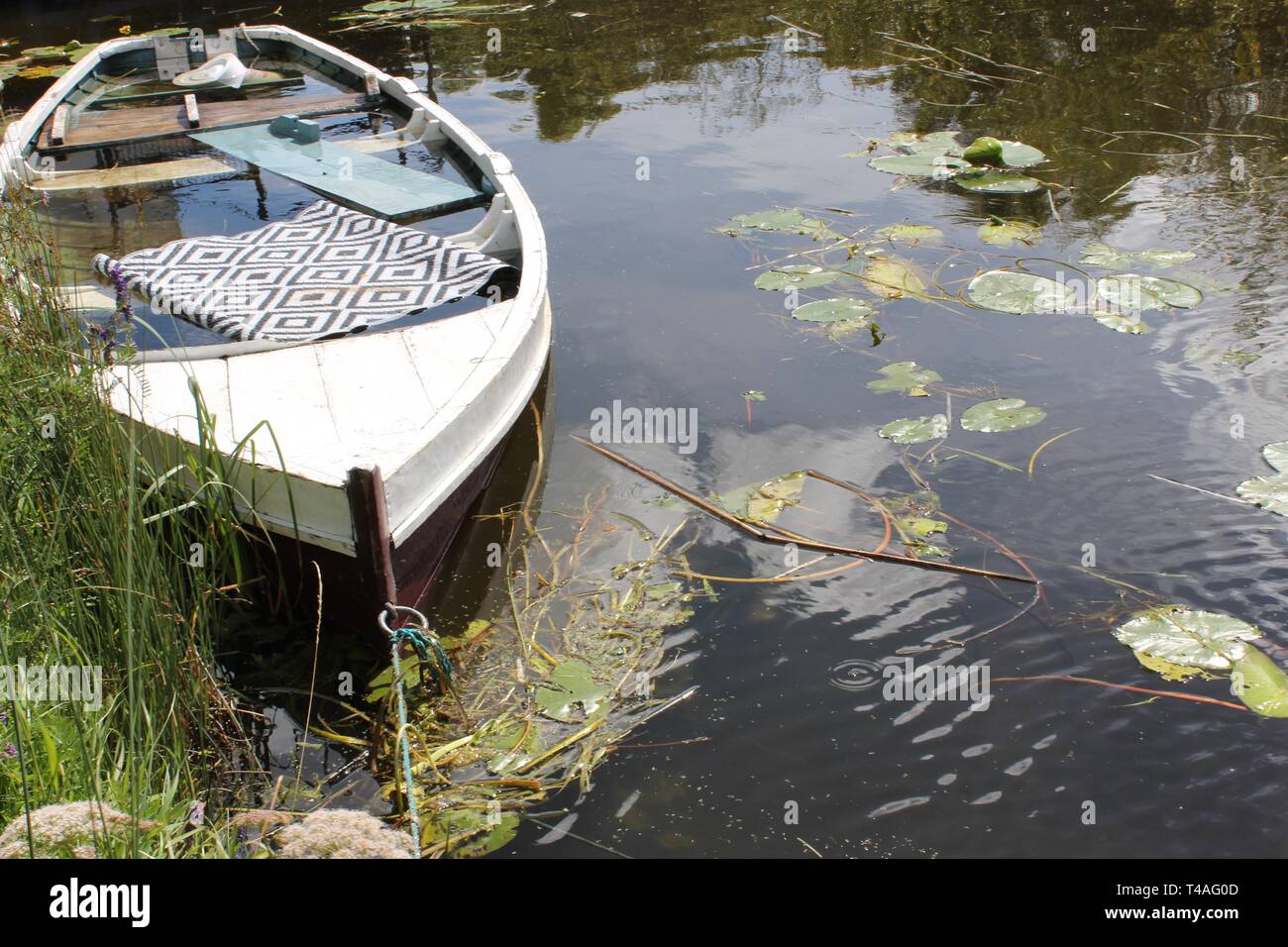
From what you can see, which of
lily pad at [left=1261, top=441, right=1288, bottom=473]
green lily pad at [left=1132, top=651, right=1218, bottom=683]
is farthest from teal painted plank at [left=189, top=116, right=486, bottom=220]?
green lily pad at [left=1132, top=651, right=1218, bottom=683]

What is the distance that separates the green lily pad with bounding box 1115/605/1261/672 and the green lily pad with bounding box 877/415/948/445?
3.16 feet

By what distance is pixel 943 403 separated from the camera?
3.74m

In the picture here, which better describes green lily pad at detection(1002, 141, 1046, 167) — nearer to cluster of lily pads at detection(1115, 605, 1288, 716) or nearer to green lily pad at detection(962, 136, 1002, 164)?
green lily pad at detection(962, 136, 1002, 164)

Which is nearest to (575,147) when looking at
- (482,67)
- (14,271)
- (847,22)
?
(482,67)

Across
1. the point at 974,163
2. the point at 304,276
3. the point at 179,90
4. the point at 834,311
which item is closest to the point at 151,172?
the point at 179,90

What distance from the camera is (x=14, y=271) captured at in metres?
3.00

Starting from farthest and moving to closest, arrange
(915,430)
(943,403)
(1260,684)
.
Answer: (943,403) < (915,430) < (1260,684)

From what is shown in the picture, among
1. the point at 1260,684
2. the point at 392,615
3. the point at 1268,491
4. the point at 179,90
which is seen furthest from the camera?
the point at 179,90

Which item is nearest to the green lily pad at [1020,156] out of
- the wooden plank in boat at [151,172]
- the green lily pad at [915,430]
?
the green lily pad at [915,430]

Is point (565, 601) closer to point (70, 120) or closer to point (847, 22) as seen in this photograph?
point (70, 120)

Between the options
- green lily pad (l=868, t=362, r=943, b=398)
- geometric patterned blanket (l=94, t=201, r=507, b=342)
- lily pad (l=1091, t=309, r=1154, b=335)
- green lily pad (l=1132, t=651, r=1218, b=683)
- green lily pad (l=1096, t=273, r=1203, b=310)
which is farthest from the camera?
green lily pad (l=1096, t=273, r=1203, b=310)

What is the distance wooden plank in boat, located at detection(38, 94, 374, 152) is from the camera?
5980 mm

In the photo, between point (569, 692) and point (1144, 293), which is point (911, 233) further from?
point (569, 692)

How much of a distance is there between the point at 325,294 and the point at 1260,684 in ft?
10.1
